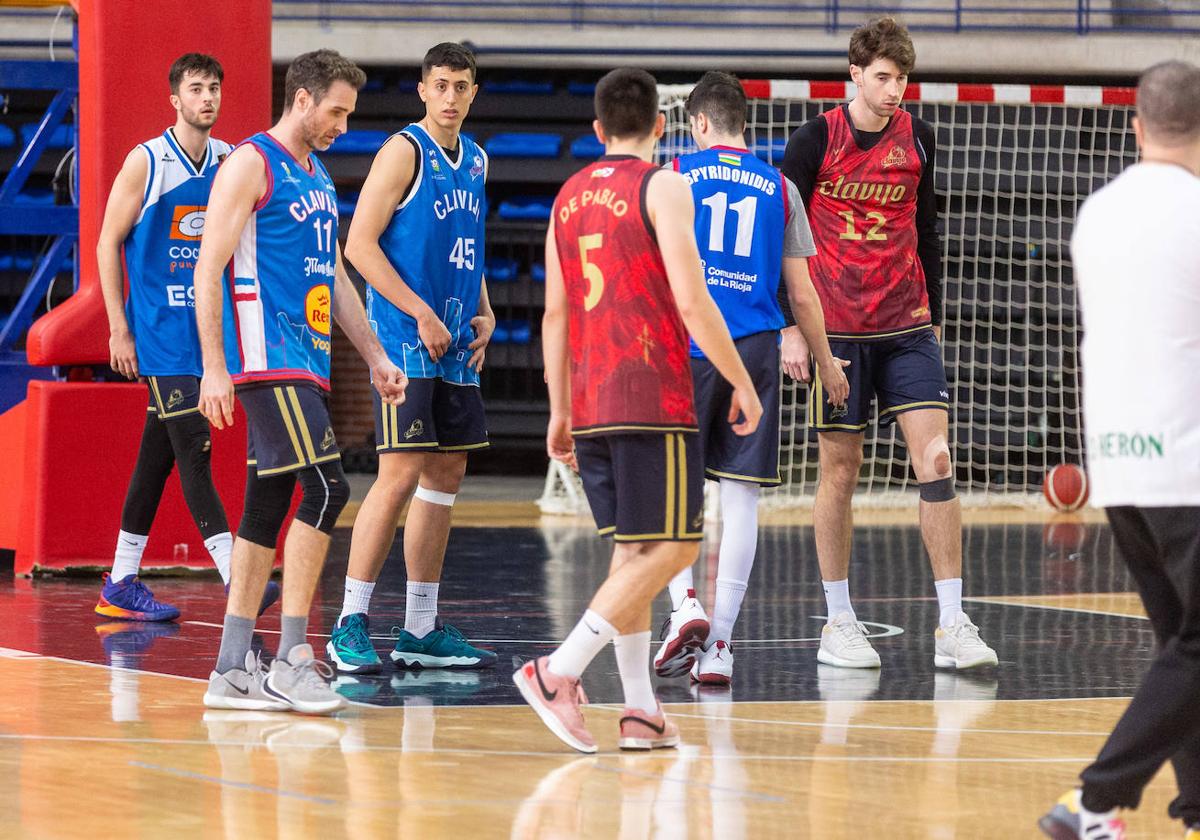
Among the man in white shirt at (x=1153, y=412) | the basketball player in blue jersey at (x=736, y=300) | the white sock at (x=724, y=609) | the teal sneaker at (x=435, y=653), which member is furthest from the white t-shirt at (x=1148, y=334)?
the teal sneaker at (x=435, y=653)

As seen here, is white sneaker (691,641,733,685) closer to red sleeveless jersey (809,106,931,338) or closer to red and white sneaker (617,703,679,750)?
red and white sneaker (617,703,679,750)

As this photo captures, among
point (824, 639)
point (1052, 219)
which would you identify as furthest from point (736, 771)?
point (1052, 219)

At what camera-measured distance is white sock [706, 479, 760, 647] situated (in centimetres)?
497

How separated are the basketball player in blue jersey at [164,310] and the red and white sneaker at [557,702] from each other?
2349 mm

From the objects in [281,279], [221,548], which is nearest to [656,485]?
[281,279]

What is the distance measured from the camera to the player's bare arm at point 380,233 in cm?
493

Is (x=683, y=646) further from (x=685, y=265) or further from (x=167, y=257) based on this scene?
(x=167, y=257)

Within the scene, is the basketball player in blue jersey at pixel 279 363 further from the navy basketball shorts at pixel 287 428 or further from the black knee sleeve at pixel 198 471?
the black knee sleeve at pixel 198 471

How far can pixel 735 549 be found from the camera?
196 inches

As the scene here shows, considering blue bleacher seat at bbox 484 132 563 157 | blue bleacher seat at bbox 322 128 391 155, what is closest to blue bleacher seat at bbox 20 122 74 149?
blue bleacher seat at bbox 322 128 391 155

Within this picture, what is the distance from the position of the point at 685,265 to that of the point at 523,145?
35.6ft

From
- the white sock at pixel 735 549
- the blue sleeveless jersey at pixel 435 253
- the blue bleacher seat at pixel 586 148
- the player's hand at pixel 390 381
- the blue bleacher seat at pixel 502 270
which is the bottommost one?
the white sock at pixel 735 549

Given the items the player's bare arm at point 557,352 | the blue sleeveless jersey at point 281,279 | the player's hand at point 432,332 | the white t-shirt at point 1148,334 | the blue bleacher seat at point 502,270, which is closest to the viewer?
the white t-shirt at point 1148,334

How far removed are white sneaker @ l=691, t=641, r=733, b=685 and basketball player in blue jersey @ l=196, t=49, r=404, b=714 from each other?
1.15 metres
